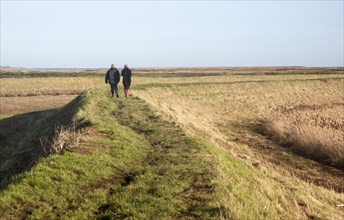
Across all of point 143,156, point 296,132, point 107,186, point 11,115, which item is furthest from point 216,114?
point 107,186

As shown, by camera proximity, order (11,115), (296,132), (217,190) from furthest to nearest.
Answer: (11,115) < (296,132) < (217,190)

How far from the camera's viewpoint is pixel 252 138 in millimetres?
25766

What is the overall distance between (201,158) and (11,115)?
26.4 metres

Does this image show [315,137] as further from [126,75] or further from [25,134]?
[25,134]

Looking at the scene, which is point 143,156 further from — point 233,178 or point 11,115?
point 11,115

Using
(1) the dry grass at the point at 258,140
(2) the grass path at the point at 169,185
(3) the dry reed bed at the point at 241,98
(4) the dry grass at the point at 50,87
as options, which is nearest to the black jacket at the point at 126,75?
(1) the dry grass at the point at 258,140

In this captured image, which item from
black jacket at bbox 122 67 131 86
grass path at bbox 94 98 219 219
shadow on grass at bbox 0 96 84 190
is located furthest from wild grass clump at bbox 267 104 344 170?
shadow on grass at bbox 0 96 84 190

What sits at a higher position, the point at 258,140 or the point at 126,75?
the point at 126,75

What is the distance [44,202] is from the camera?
8.78m

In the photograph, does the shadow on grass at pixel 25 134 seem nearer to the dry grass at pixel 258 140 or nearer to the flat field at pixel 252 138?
the flat field at pixel 252 138

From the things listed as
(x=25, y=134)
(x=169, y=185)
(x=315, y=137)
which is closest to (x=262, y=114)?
(x=315, y=137)

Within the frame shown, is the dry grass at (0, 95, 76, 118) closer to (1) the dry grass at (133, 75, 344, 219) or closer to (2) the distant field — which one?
(2) the distant field

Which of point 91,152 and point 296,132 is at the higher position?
point 91,152

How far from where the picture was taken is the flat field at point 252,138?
973cm
